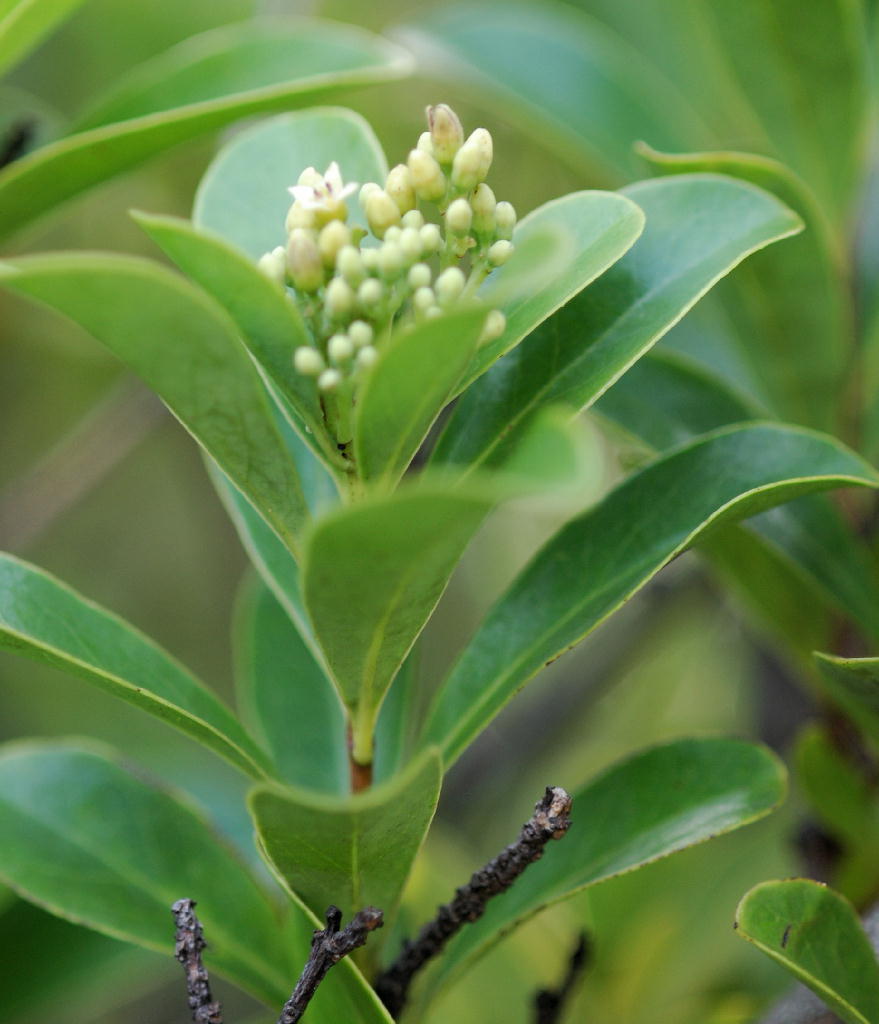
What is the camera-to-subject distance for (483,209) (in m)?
1.00

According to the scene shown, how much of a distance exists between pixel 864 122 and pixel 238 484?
115cm

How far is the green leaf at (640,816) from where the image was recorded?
1111 millimetres

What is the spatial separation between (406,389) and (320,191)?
223mm

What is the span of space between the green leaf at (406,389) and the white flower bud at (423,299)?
70 millimetres

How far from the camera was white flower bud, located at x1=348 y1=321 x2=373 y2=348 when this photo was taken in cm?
91

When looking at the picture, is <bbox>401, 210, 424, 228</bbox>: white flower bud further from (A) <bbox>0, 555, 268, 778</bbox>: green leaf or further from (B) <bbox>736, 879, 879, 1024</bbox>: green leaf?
(B) <bbox>736, 879, 879, 1024</bbox>: green leaf

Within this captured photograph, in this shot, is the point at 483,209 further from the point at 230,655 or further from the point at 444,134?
the point at 230,655

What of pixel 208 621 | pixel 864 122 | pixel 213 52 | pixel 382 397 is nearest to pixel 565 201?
pixel 382 397

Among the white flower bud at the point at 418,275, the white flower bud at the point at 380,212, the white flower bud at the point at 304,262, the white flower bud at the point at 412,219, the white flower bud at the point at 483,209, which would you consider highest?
the white flower bud at the point at 380,212

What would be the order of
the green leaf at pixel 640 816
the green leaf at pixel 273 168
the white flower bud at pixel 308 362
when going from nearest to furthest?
1. the white flower bud at pixel 308 362
2. the green leaf at pixel 640 816
3. the green leaf at pixel 273 168

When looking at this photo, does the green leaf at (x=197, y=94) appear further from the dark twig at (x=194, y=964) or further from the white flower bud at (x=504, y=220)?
the dark twig at (x=194, y=964)

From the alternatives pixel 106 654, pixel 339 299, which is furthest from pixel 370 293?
pixel 106 654

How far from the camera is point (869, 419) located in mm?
1573

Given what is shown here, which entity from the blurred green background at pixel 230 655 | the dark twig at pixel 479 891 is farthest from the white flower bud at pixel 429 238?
the dark twig at pixel 479 891
